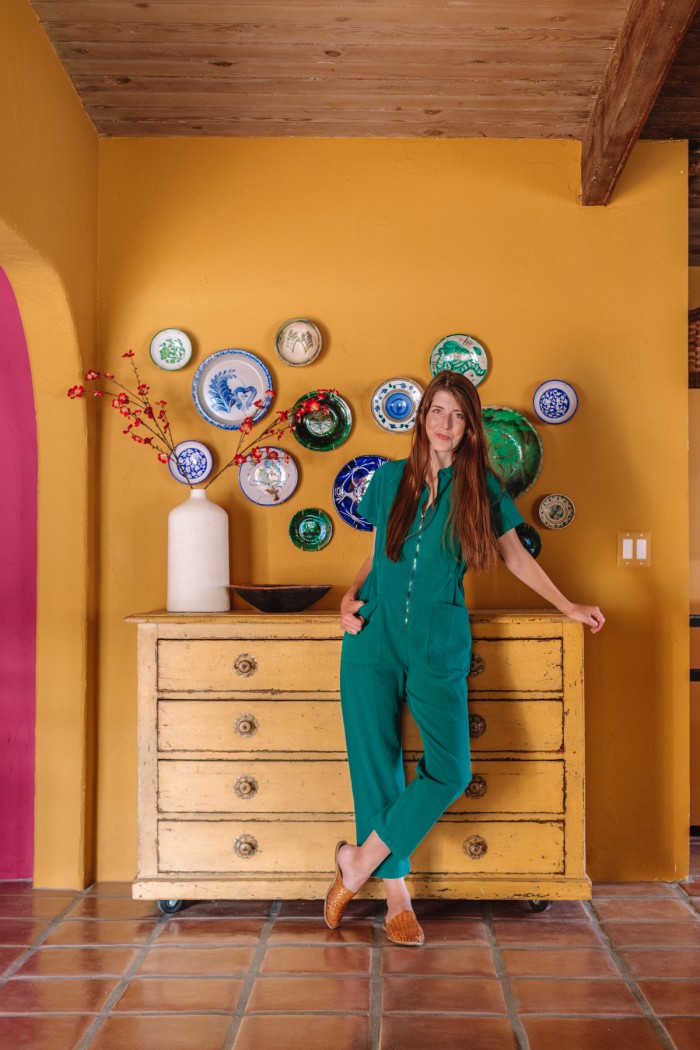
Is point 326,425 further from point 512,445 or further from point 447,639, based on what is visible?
point 447,639

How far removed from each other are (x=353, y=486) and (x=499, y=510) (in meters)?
0.73

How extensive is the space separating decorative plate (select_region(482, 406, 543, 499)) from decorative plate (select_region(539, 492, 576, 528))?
127 millimetres

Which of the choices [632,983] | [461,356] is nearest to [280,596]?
[461,356]

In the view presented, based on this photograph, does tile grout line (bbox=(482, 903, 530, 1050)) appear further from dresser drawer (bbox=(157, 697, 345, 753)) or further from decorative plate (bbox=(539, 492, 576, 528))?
decorative plate (bbox=(539, 492, 576, 528))

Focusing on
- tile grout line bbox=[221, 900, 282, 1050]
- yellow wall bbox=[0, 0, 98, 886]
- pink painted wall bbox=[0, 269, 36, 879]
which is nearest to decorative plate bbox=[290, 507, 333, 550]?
yellow wall bbox=[0, 0, 98, 886]

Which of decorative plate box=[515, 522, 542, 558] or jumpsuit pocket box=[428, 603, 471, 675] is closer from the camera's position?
jumpsuit pocket box=[428, 603, 471, 675]

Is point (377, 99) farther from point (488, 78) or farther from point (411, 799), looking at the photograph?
point (411, 799)

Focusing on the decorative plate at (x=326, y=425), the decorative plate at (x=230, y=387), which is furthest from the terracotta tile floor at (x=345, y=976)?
the decorative plate at (x=230, y=387)

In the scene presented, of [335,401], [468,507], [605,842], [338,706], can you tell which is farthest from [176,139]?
[605,842]

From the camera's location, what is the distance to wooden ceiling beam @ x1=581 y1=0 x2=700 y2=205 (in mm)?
2650

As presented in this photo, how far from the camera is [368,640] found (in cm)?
304

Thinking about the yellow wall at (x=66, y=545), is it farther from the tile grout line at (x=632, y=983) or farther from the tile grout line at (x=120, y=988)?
the tile grout line at (x=632, y=983)

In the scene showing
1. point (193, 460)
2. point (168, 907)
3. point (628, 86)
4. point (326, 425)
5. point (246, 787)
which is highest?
point (628, 86)

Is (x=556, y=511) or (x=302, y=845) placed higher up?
(x=556, y=511)
